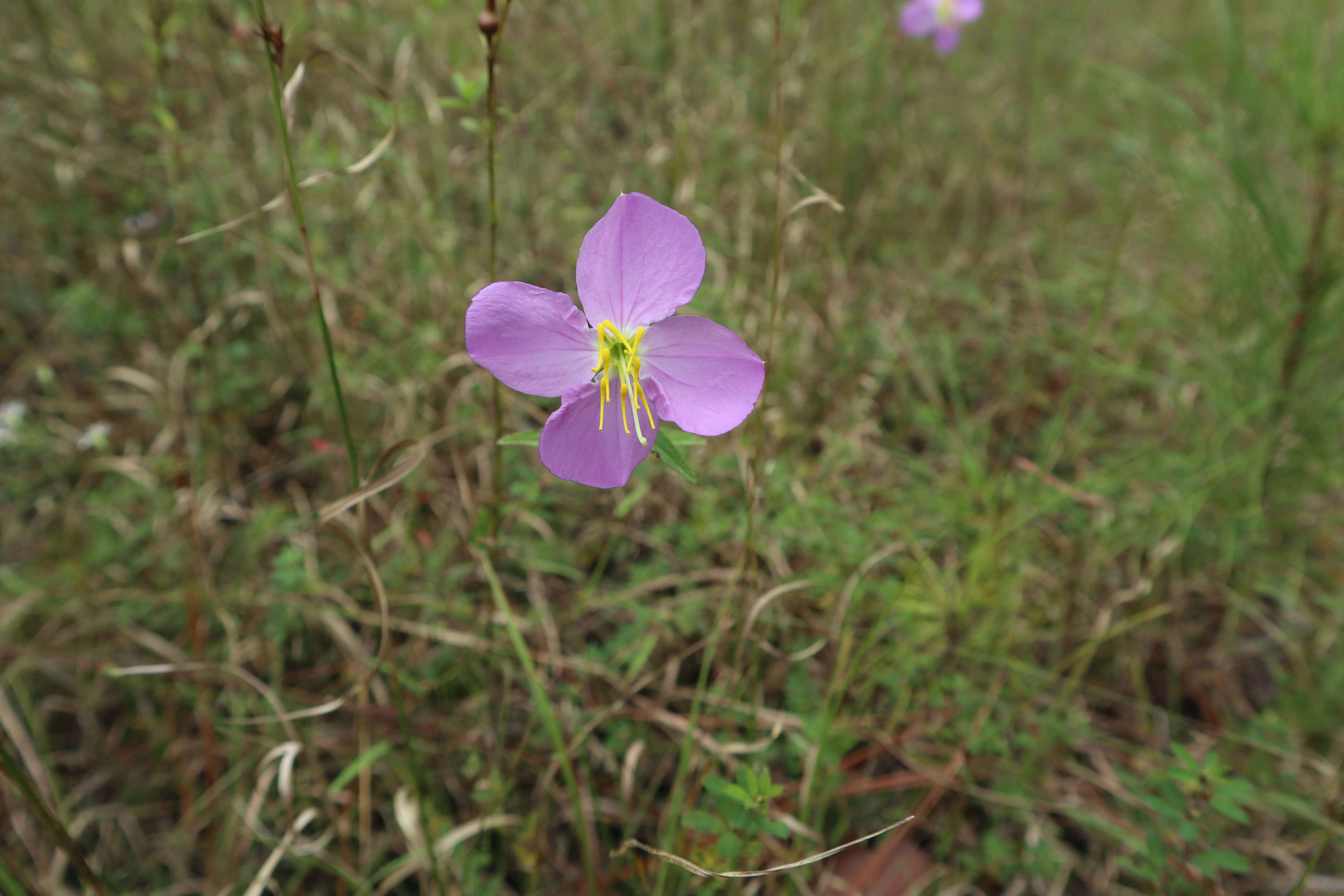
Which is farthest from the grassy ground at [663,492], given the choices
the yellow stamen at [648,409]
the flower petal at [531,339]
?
the flower petal at [531,339]

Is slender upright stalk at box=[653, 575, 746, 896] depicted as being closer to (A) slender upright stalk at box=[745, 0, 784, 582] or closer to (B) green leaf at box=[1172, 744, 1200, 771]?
(A) slender upright stalk at box=[745, 0, 784, 582]

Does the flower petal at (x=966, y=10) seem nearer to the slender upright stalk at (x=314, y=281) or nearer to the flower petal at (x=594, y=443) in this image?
the slender upright stalk at (x=314, y=281)

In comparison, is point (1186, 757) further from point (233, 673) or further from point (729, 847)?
point (233, 673)

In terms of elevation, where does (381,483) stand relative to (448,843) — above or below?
above

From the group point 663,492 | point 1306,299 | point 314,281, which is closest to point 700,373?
point 314,281

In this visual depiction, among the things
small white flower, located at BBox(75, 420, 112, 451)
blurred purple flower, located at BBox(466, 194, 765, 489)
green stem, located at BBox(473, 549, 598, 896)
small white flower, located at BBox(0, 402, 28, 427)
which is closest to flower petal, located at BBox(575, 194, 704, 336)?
blurred purple flower, located at BBox(466, 194, 765, 489)

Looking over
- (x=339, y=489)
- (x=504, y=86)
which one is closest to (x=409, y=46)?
(x=504, y=86)

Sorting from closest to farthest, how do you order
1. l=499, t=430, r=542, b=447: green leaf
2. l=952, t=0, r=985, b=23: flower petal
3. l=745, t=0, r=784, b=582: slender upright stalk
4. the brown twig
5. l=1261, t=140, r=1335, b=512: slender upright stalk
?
1. l=499, t=430, r=542, b=447: green leaf
2. l=745, t=0, r=784, b=582: slender upright stalk
3. the brown twig
4. l=1261, t=140, r=1335, b=512: slender upright stalk
5. l=952, t=0, r=985, b=23: flower petal
